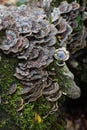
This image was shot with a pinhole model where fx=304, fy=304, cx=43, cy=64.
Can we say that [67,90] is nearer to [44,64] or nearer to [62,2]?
[44,64]

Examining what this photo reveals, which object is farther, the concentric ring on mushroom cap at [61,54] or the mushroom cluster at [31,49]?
the concentric ring on mushroom cap at [61,54]

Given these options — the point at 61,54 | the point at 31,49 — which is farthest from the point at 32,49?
the point at 61,54

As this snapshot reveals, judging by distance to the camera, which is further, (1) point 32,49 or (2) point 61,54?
(2) point 61,54

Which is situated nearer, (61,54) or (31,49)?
(31,49)

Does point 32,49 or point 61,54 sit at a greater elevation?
point 32,49

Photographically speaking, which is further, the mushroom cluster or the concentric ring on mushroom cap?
the concentric ring on mushroom cap

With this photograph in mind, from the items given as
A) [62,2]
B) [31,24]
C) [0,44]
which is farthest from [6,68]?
[62,2]

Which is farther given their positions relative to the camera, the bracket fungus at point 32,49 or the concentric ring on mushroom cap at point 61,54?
the concentric ring on mushroom cap at point 61,54

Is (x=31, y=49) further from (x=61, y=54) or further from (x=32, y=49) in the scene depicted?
(x=61, y=54)
